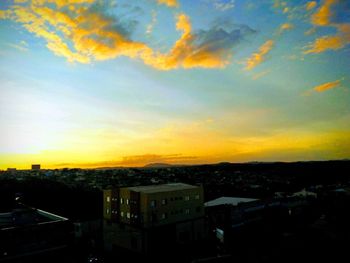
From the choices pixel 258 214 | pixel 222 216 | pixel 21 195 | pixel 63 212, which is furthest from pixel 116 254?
pixel 21 195

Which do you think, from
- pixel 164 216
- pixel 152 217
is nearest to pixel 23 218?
pixel 152 217

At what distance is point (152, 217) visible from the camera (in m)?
43.4

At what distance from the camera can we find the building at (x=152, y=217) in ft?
142

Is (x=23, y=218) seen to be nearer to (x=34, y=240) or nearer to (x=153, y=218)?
(x=34, y=240)

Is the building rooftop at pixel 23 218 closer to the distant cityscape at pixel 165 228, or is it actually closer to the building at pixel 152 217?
the distant cityscape at pixel 165 228

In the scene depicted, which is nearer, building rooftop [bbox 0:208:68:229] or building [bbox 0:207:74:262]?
building [bbox 0:207:74:262]

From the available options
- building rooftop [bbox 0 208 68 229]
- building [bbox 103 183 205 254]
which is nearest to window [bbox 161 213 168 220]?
building [bbox 103 183 205 254]

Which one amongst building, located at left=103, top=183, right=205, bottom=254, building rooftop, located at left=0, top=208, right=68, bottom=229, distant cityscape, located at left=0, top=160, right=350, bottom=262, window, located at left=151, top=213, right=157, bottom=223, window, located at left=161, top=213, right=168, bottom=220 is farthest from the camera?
window, located at left=161, top=213, right=168, bottom=220

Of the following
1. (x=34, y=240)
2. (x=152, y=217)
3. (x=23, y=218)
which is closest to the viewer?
(x=34, y=240)

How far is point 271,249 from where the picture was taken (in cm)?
1938

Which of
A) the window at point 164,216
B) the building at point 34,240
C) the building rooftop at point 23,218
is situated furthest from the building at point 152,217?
the building at point 34,240

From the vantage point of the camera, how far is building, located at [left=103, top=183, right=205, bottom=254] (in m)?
43.2

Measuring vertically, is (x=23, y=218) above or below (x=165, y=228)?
above

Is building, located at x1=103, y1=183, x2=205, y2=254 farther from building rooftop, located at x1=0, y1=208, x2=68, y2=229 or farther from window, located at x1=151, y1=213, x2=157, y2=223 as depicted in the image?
building rooftop, located at x1=0, y1=208, x2=68, y2=229
